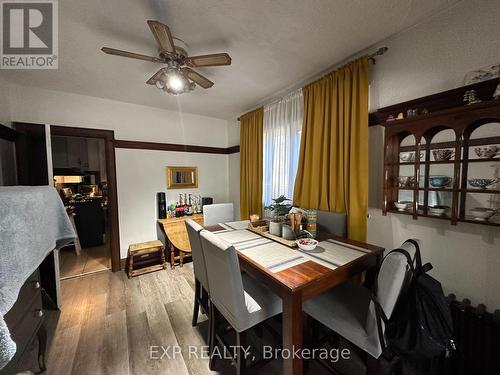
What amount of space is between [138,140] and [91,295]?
2120 millimetres

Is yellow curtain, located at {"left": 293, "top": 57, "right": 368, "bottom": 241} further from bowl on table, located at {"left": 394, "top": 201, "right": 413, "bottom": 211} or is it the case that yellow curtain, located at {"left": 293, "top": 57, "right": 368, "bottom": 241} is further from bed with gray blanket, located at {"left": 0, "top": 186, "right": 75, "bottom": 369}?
bed with gray blanket, located at {"left": 0, "top": 186, "right": 75, "bottom": 369}

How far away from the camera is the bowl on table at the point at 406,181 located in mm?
1542

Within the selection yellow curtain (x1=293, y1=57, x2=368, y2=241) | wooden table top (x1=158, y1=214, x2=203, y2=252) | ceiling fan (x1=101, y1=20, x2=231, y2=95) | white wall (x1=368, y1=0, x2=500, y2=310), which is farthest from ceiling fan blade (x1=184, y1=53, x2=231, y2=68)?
wooden table top (x1=158, y1=214, x2=203, y2=252)

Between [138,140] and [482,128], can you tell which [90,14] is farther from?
[482,128]

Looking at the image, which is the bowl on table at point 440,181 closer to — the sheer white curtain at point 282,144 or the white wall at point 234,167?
the sheer white curtain at point 282,144

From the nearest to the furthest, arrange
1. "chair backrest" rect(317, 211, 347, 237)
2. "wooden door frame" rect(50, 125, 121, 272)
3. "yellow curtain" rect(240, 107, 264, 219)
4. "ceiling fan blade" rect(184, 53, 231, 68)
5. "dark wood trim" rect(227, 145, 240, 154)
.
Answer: "ceiling fan blade" rect(184, 53, 231, 68) < "chair backrest" rect(317, 211, 347, 237) < "wooden door frame" rect(50, 125, 121, 272) < "yellow curtain" rect(240, 107, 264, 219) < "dark wood trim" rect(227, 145, 240, 154)

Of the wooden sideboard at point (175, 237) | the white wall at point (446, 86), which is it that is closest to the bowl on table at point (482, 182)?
the white wall at point (446, 86)

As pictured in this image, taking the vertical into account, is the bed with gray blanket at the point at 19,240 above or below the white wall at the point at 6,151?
below

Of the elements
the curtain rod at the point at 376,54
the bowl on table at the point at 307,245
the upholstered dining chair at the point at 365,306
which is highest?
the curtain rod at the point at 376,54

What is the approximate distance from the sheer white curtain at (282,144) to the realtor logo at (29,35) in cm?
217

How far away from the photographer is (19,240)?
0.87 m

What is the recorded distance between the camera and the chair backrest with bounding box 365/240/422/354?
3.21 feet

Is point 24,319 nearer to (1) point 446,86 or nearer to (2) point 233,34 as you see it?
(2) point 233,34

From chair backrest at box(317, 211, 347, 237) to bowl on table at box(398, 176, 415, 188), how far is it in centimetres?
52
